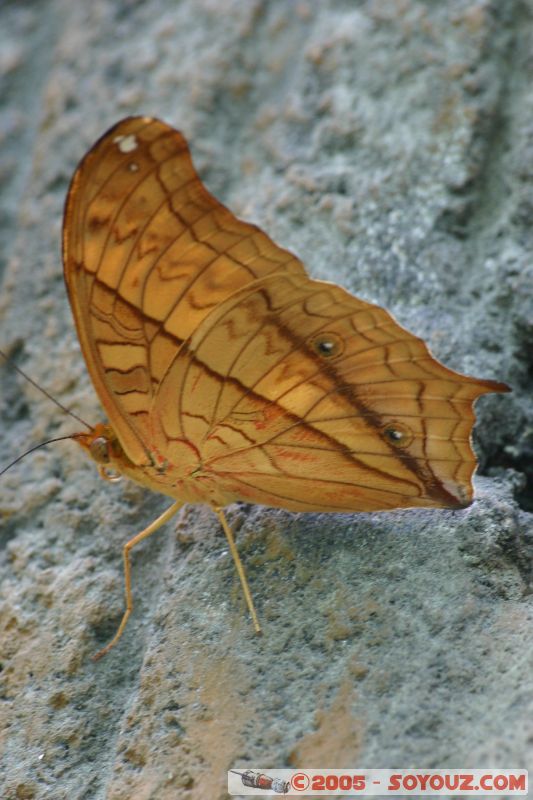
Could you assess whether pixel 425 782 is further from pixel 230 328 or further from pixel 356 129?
pixel 356 129

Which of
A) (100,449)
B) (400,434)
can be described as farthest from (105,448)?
(400,434)

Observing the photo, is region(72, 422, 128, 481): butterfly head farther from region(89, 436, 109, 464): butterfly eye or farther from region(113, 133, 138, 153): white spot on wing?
region(113, 133, 138, 153): white spot on wing

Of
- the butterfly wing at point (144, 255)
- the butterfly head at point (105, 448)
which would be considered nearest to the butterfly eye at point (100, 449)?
A: the butterfly head at point (105, 448)

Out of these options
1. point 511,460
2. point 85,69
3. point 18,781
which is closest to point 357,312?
point 511,460

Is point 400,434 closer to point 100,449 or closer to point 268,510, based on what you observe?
point 268,510

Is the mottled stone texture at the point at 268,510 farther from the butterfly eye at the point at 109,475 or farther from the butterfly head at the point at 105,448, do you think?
the butterfly head at the point at 105,448

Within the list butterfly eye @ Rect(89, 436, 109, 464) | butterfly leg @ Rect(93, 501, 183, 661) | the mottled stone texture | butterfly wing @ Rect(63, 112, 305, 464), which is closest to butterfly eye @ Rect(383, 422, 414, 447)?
the mottled stone texture
